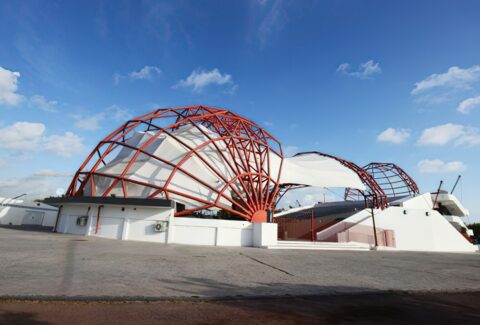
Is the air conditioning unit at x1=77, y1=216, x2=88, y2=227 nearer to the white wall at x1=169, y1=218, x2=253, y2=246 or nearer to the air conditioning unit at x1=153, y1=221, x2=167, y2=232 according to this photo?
the air conditioning unit at x1=153, y1=221, x2=167, y2=232

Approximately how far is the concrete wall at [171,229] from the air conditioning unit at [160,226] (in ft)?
0.54

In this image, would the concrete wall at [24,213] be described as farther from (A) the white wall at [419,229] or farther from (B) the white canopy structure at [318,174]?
(A) the white wall at [419,229]

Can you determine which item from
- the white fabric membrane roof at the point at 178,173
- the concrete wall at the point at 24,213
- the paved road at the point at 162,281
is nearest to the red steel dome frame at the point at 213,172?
the white fabric membrane roof at the point at 178,173

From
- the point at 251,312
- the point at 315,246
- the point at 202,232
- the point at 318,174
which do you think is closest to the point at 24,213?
the point at 202,232

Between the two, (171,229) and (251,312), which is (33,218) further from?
(251,312)

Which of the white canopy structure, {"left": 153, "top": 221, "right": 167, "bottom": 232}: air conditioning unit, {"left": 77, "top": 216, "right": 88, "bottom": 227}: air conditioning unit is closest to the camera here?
{"left": 153, "top": 221, "right": 167, "bottom": 232}: air conditioning unit

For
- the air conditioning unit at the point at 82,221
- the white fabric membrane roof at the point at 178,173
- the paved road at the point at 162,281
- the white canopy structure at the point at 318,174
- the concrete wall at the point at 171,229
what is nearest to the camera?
the paved road at the point at 162,281

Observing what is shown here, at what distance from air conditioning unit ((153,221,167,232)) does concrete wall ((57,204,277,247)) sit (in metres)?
0.16

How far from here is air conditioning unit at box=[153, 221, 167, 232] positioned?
2133 cm

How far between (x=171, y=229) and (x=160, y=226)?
904 millimetres

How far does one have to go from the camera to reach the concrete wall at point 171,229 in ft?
71.3

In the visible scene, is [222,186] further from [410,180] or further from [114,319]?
[410,180]

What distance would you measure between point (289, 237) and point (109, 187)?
18738mm

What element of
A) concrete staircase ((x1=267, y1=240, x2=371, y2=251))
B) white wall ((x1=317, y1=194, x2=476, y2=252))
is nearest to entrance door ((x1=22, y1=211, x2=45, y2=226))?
concrete staircase ((x1=267, y1=240, x2=371, y2=251))
